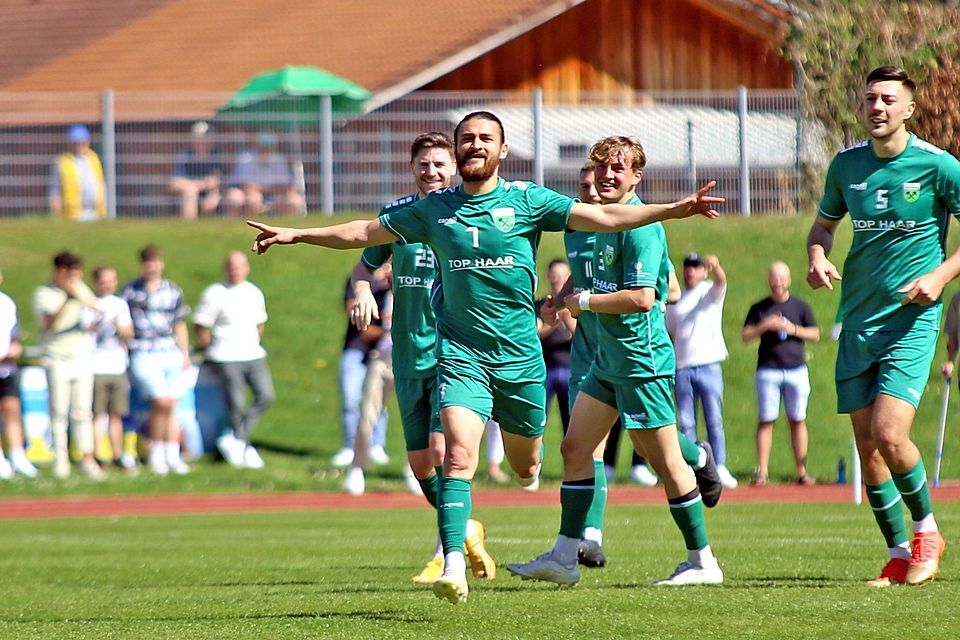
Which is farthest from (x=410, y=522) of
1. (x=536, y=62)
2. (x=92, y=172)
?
(x=536, y=62)

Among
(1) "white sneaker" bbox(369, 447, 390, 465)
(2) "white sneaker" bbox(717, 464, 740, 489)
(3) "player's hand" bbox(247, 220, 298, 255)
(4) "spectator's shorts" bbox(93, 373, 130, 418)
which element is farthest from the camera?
(1) "white sneaker" bbox(369, 447, 390, 465)

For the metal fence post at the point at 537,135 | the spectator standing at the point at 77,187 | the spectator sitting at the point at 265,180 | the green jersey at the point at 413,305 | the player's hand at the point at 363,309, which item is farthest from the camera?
the spectator sitting at the point at 265,180

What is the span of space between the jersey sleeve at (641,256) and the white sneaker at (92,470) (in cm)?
1109

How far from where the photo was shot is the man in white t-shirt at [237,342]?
19.2 meters

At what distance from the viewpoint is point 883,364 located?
8500 mm

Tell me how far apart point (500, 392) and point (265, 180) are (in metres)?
17.5

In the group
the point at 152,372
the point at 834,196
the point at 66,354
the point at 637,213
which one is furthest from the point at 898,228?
the point at 66,354

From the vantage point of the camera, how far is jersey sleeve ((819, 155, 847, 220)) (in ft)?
28.8

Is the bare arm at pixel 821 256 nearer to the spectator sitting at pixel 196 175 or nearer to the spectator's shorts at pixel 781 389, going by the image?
the spectator's shorts at pixel 781 389

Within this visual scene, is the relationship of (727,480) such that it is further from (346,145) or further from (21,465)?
(346,145)

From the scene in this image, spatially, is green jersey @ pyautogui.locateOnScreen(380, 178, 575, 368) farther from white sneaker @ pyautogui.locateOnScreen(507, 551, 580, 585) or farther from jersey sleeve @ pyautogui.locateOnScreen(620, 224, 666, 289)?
white sneaker @ pyautogui.locateOnScreen(507, 551, 580, 585)

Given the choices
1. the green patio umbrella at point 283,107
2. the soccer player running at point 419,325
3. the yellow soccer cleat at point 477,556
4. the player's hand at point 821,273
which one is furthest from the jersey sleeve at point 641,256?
the green patio umbrella at point 283,107

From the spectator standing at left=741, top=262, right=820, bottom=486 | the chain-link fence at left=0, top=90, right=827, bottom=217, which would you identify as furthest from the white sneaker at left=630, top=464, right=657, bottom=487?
the chain-link fence at left=0, top=90, right=827, bottom=217

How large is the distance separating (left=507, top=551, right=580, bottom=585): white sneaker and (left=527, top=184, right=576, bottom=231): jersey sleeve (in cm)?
184
